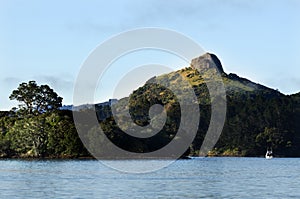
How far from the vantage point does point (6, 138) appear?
4719 inches

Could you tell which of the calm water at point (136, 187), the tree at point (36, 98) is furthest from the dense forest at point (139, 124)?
the calm water at point (136, 187)

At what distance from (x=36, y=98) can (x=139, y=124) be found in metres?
23.5

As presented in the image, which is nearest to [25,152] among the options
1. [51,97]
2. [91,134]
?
[91,134]

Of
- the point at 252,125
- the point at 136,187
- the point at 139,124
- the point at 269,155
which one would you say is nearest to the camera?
the point at 136,187

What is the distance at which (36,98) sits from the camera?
454 ft

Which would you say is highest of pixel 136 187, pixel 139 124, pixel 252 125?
pixel 252 125

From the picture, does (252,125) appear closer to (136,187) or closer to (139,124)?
(139,124)

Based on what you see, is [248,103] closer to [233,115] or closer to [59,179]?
[233,115]

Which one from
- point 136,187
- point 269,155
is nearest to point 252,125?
point 269,155

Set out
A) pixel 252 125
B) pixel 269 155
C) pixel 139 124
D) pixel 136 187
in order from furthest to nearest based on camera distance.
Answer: pixel 252 125 < pixel 269 155 < pixel 139 124 < pixel 136 187

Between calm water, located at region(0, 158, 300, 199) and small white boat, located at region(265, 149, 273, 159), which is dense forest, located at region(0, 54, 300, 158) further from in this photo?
calm water, located at region(0, 158, 300, 199)

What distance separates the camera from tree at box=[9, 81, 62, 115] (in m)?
Result: 139

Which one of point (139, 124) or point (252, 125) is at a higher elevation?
point (252, 125)

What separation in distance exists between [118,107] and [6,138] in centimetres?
5420
